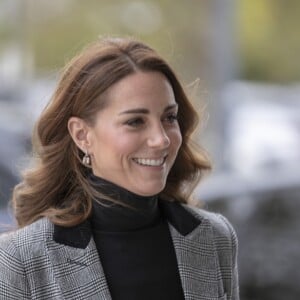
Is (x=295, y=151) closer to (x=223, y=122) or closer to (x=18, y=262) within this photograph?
(x=223, y=122)

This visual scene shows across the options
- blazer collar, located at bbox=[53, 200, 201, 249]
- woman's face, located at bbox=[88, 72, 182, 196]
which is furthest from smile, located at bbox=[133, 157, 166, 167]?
blazer collar, located at bbox=[53, 200, 201, 249]

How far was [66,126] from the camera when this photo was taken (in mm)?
2408

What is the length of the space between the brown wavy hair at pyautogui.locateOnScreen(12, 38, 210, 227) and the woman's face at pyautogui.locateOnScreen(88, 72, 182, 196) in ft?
0.11

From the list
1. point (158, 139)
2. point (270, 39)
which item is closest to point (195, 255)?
point (158, 139)

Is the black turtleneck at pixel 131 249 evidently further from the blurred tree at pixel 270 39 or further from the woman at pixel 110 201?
the blurred tree at pixel 270 39

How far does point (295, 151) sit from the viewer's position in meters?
12.4

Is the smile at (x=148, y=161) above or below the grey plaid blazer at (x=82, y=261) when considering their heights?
above

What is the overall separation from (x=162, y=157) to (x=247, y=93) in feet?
51.8

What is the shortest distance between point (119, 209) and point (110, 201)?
4 centimetres

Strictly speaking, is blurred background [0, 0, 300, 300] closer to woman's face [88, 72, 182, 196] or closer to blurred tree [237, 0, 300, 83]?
blurred tree [237, 0, 300, 83]

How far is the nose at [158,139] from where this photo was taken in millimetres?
2256

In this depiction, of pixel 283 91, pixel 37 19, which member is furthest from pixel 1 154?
pixel 283 91

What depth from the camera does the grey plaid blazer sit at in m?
2.25

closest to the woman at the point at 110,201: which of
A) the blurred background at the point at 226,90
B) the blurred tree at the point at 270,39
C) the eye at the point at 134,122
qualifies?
the eye at the point at 134,122
